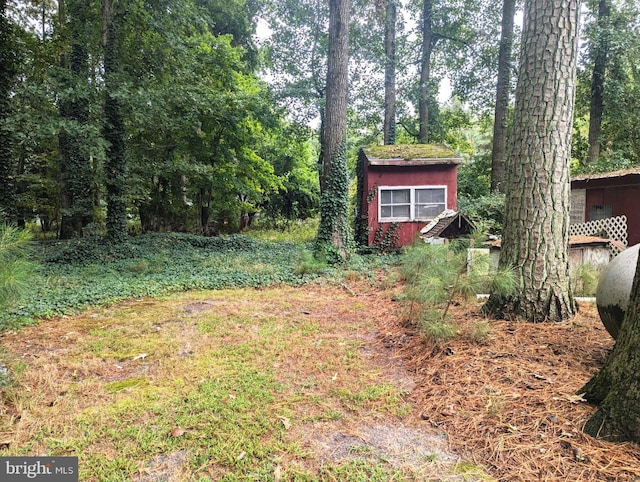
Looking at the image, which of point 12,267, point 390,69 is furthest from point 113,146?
point 390,69

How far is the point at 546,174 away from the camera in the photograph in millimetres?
3160

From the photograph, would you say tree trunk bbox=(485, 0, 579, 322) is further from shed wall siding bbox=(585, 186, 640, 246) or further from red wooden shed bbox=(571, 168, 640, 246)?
shed wall siding bbox=(585, 186, 640, 246)

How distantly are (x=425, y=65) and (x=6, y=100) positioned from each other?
14329 millimetres

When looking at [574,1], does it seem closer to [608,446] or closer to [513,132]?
[513,132]

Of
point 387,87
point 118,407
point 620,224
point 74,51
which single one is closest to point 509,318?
point 118,407

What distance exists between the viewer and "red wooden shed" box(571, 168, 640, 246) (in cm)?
905

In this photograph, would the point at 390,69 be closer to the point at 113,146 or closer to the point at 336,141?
the point at 336,141

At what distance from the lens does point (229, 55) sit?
425 inches

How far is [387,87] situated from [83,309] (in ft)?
43.8

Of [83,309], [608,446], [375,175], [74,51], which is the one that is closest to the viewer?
[608,446]

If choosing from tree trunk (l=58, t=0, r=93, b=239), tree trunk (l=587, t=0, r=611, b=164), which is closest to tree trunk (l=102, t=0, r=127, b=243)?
tree trunk (l=58, t=0, r=93, b=239)

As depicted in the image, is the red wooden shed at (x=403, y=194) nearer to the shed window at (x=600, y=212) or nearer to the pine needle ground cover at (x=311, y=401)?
the shed window at (x=600, y=212)

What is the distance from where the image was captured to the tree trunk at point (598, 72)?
11.7m

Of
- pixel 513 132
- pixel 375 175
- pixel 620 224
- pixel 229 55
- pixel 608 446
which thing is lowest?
pixel 608 446
